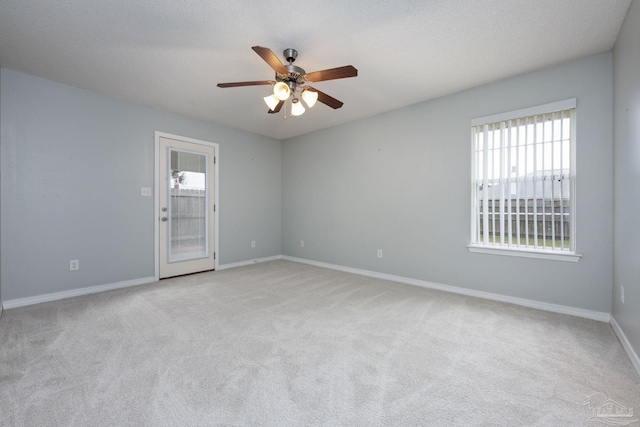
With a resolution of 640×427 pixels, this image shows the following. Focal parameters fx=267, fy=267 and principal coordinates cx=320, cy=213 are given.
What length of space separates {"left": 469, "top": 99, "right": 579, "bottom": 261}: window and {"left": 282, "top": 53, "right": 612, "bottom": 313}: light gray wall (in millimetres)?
97

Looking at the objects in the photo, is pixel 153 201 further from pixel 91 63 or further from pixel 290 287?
pixel 290 287

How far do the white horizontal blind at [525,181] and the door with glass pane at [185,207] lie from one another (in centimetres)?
409

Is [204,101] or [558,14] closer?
[558,14]

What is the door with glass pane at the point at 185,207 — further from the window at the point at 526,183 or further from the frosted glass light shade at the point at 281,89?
the window at the point at 526,183

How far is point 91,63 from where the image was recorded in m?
2.78

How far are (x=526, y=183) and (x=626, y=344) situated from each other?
→ 5.40ft

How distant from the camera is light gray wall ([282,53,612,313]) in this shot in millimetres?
2605

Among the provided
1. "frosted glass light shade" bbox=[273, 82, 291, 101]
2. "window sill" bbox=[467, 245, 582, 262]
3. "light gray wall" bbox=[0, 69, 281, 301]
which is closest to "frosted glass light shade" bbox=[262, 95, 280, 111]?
"frosted glass light shade" bbox=[273, 82, 291, 101]

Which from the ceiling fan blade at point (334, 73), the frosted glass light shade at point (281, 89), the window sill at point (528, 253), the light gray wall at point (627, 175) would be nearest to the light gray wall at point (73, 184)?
the frosted glass light shade at point (281, 89)

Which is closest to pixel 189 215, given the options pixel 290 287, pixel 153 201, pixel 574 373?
pixel 153 201

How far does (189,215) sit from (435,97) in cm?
413

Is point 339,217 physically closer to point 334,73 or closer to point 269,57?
point 334,73

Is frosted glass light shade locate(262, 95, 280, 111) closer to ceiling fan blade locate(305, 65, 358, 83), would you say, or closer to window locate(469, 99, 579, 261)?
ceiling fan blade locate(305, 65, 358, 83)

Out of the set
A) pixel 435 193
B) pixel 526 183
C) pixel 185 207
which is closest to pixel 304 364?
pixel 435 193
